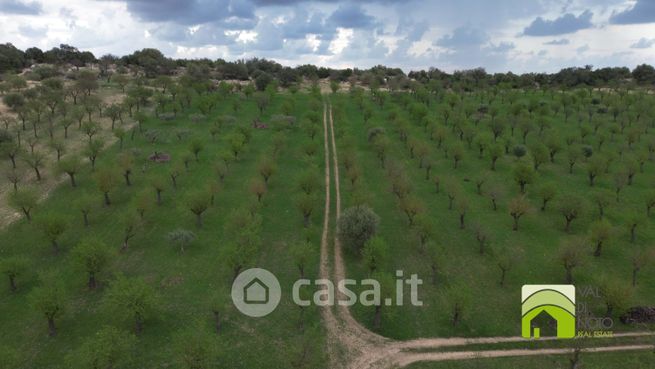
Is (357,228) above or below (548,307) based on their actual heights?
above

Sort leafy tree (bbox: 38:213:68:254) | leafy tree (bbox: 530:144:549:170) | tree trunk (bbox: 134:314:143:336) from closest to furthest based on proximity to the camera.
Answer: tree trunk (bbox: 134:314:143:336)
leafy tree (bbox: 38:213:68:254)
leafy tree (bbox: 530:144:549:170)

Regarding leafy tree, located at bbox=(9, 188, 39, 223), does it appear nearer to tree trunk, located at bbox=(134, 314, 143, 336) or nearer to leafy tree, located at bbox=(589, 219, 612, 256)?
tree trunk, located at bbox=(134, 314, 143, 336)

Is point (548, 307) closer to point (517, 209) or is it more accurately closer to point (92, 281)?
point (517, 209)

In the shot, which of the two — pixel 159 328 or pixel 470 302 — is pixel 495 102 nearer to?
pixel 470 302

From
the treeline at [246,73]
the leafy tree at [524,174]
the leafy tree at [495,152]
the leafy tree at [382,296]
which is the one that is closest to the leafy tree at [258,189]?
the leafy tree at [382,296]

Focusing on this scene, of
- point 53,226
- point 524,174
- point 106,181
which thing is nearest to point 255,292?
point 53,226

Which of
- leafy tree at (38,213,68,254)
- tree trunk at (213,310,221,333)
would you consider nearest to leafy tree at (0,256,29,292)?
leafy tree at (38,213,68,254)

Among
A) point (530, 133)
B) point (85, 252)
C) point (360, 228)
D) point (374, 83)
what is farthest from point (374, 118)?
point (85, 252)

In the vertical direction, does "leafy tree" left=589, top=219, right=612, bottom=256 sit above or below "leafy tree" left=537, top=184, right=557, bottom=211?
below
